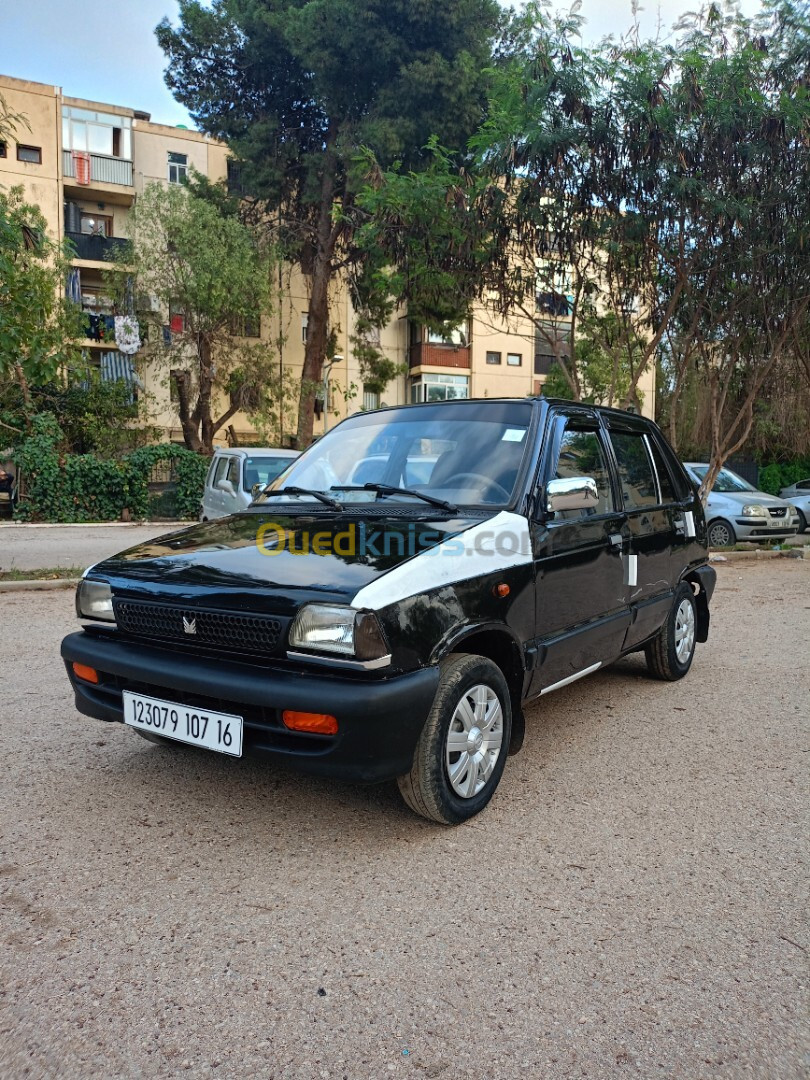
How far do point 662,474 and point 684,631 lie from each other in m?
1.15

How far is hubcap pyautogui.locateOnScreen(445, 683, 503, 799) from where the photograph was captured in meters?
3.04

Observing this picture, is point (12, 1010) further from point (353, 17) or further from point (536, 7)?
point (353, 17)

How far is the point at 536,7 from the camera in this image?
980 centimetres

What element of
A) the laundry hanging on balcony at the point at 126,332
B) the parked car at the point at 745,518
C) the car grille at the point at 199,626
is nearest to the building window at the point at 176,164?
the laundry hanging on balcony at the point at 126,332

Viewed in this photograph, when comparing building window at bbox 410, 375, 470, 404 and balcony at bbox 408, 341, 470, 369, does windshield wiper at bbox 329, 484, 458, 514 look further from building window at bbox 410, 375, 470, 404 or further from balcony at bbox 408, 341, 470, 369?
balcony at bbox 408, 341, 470, 369

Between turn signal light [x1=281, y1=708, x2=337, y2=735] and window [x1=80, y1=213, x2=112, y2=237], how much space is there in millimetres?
30964

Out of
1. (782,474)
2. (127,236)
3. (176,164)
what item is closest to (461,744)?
(127,236)

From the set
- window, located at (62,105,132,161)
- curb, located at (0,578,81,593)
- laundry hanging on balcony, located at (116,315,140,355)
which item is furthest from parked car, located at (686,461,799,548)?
window, located at (62,105,132,161)

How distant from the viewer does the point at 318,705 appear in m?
2.63

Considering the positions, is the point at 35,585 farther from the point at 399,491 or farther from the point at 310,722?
Answer: the point at 310,722

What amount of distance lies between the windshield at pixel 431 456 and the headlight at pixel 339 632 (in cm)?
112

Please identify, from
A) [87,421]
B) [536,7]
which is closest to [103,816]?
[536,7]

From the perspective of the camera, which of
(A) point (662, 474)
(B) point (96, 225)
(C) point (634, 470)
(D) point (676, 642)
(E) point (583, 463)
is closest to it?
(E) point (583, 463)

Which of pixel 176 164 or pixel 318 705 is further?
pixel 176 164
